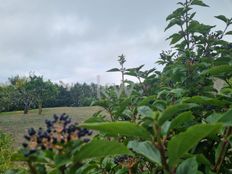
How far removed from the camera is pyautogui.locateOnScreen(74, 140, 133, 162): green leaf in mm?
946

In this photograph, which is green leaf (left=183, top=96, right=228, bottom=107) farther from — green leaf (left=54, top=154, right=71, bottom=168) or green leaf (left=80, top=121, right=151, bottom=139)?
green leaf (left=54, top=154, right=71, bottom=168)

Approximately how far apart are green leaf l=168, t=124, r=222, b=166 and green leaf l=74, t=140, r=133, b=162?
0.13m

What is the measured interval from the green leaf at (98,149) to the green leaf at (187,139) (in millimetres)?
127

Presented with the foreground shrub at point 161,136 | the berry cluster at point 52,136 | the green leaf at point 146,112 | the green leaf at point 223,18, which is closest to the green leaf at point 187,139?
the foreground shrub at point 161,136

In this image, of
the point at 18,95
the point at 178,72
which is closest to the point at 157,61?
the point at 178,72

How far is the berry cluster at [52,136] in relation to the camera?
3.02 feet

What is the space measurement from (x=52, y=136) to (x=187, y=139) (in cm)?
34

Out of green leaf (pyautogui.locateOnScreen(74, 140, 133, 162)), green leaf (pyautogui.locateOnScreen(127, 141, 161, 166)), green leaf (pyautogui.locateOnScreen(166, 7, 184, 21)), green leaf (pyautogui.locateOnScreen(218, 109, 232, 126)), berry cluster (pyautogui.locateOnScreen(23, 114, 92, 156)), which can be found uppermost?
green leaf (pyautogui.locateOnScreen(166, 7, 184, 21))

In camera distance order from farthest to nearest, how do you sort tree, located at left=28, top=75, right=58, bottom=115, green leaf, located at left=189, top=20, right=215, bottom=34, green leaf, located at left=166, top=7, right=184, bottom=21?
tree, located at left=28, top=75, right=58, bottom=115 < green leaf, located at left=166, top=7, right=184, bottom=21 < green leaf, located at left=189, top=20, right=215, bottom=34

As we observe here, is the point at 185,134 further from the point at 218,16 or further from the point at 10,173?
the point at 218,16

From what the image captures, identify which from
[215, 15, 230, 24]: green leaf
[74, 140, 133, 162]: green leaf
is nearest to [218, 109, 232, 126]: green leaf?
[74, 140, 133, 162]: green leaf

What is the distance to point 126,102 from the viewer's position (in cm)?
208

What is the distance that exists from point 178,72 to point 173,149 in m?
1.25

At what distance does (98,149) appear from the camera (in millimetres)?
960
